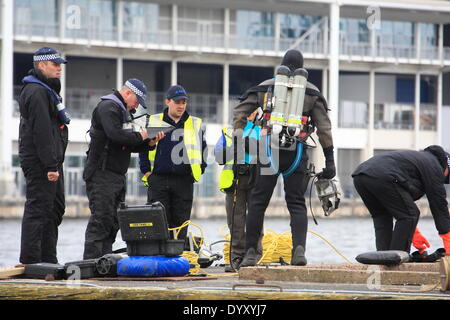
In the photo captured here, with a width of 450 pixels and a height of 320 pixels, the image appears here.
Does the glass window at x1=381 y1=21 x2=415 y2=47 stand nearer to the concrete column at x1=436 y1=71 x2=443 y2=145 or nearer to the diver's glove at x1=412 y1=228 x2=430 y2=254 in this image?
the concrete column at x1=436 y1=71 x2=443 y2=145

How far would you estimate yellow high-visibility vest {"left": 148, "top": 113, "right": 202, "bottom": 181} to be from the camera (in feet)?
39.0

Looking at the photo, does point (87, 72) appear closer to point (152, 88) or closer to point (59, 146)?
point (152, 88)

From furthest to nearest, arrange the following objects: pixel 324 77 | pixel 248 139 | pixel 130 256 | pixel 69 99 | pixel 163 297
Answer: pixel 324 77, pixel 69 99, pixel 248 139, pixel 130 256, pixel 163 297

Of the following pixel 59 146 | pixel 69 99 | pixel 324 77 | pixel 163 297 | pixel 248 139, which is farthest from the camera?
pixel 324 77

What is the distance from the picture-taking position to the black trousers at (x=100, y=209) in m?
10.9

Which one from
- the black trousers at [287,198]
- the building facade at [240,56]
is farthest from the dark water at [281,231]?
the black trousers at [287,198]

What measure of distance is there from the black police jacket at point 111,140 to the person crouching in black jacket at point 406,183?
7.73 ft

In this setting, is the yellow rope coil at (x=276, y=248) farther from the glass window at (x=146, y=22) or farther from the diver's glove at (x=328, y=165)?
the glass window at (x=146, y=22)

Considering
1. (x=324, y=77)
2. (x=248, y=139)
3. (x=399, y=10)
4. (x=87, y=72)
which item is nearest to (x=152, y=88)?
(x=87, y=72)

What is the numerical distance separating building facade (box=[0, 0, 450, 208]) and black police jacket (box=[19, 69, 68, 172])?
42.8 meters

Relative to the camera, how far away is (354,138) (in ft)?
212

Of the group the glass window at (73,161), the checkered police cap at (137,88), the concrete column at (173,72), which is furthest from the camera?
the concrete column at (173,72)

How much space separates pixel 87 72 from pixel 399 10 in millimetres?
19118

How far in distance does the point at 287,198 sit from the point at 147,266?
1897mm
